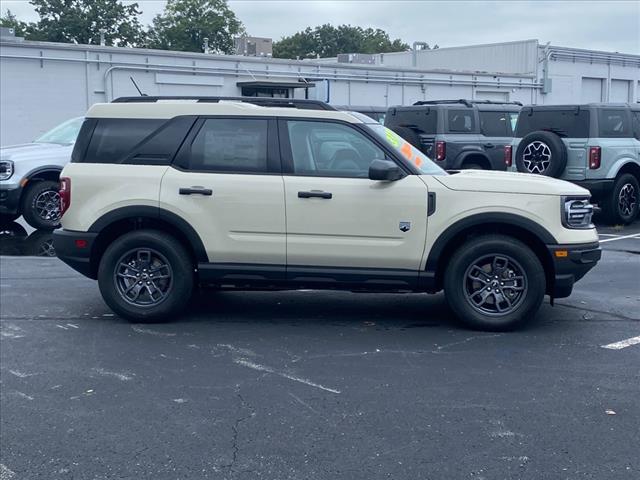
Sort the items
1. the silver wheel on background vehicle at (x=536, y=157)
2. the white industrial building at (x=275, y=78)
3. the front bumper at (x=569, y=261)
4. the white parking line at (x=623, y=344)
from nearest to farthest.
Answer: the white parking line at (x=623, y=344) < the front bumper at (x=569, y=261) < the silver wheel on background vehicle at (x=536, y=157) < the white industrial building at (x=275, y=78)

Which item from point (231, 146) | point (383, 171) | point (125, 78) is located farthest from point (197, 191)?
point (125, 78)

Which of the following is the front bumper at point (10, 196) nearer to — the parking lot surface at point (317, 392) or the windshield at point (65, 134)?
the windshield at point (65, 134)

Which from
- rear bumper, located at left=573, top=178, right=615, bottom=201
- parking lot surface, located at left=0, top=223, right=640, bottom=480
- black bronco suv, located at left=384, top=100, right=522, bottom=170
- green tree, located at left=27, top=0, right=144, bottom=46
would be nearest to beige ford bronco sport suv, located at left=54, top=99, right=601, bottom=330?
parking lot surface, located at left=0, top=223, right=640, bottom=480

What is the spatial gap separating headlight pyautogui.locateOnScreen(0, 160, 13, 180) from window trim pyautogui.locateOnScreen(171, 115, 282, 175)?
705 cm

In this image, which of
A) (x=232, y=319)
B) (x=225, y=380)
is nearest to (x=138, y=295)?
(x=232, y=319)

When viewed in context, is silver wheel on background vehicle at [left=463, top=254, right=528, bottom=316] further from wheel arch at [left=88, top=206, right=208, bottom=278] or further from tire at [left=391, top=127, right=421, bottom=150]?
tire at [left=391, top=127, right=421, bottom=150]

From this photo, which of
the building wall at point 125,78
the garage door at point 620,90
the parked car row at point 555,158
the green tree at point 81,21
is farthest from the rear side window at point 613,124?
the green tree at point 81,21

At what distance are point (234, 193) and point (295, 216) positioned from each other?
0.54 meters

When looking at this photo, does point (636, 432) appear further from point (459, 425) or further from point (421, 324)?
point (421, 324)

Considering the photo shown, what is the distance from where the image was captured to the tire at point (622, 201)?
46.7 ft

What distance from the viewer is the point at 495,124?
60.0 ft

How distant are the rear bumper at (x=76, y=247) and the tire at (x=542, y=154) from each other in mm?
8479

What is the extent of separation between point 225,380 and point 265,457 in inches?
54.1

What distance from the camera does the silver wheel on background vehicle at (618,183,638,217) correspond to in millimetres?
14344
